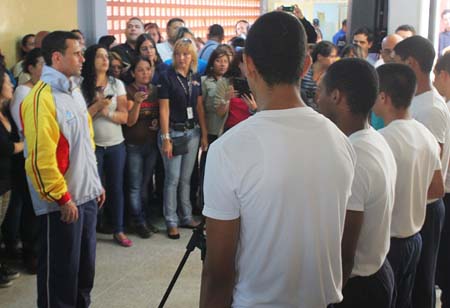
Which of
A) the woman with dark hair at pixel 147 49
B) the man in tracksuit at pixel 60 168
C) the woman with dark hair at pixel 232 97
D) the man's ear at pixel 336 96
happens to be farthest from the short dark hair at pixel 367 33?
the man's ear at pixel 336 96

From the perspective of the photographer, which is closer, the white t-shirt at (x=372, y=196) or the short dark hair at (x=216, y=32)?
the white t-shirt at (x=372, y=196)

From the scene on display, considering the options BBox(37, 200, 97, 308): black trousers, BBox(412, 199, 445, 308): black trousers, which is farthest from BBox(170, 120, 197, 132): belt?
BBox(412, 199, 445, 308): black trousers

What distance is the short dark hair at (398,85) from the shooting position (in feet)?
7.52

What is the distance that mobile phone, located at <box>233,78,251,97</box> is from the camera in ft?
14.8

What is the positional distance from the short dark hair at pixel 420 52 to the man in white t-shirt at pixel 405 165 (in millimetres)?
607

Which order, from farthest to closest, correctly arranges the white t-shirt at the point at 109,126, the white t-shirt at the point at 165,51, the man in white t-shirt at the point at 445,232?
the white t-shirt at the point at 165,51, the white t-shirt at the point at 109,126, the man in white t-shirt at the point at 445,232

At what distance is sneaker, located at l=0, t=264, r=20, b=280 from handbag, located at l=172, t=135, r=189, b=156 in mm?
1467

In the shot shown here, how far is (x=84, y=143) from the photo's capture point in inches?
110

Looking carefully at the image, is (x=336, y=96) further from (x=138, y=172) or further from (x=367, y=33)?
(x=367, y=33)

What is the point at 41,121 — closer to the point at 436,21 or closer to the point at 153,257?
the point at 153,257

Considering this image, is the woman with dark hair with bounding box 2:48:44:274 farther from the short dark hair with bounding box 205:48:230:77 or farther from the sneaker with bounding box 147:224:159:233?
the short dark hair with bounding box 205:48:230:77

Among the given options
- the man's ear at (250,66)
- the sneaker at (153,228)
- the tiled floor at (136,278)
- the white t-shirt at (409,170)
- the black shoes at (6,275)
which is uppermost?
the man's ear at (250,66)

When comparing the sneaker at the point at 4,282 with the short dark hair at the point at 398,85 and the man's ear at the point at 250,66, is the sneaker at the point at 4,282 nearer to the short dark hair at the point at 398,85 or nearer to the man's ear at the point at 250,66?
the short dark hair at the point at 398,85

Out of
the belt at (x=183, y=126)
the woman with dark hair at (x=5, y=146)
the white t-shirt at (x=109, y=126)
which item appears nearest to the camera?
the woman with dark hair at (x=5, y=146)
